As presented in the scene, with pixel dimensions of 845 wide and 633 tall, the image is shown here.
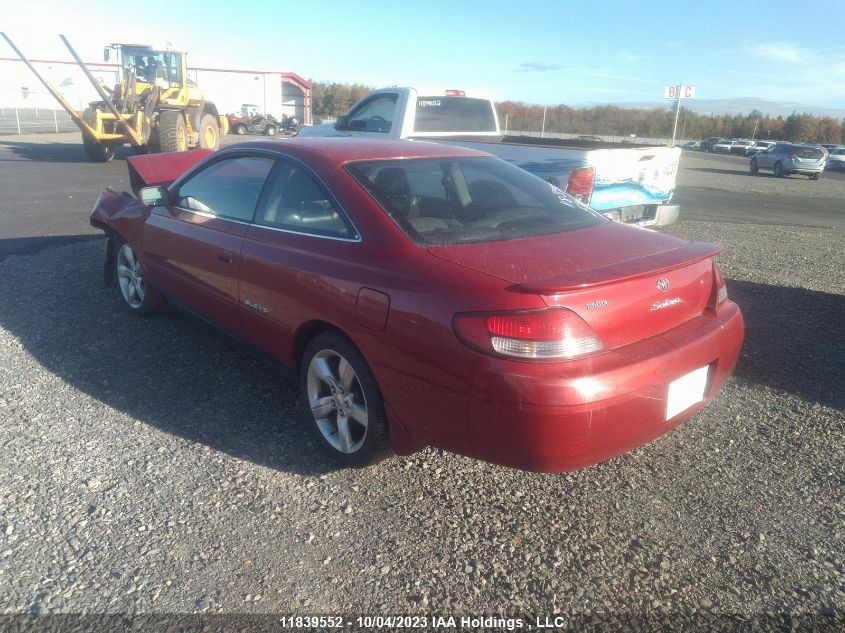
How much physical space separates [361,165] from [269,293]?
0.81 meters

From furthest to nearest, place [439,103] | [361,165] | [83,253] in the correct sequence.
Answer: [439,103]
[83,253]
[361,165]

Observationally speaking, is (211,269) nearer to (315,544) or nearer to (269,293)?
(269,293)

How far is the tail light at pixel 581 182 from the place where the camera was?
6.20m

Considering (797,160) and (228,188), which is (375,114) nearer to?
(228,188)

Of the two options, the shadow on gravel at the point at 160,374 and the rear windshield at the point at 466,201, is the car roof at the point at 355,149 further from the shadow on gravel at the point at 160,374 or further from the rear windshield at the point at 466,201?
the shadow on gravel at the point at 160,374

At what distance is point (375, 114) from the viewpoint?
10.2 m

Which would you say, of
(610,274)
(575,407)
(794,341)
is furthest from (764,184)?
(575,407)

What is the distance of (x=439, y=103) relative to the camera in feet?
33.1

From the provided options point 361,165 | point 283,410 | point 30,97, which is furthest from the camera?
point 30,97

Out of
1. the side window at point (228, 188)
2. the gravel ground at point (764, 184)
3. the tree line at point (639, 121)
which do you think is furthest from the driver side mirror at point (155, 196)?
the tree line at point (639, 121)

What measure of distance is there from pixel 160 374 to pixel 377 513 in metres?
2.03

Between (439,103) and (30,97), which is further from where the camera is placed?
(30,97)

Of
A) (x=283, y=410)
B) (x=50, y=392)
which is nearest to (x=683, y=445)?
(x=283, y=410)

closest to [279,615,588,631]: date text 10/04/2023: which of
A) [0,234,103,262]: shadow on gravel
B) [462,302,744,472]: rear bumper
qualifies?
[462,302,744,472]: rear bumper
